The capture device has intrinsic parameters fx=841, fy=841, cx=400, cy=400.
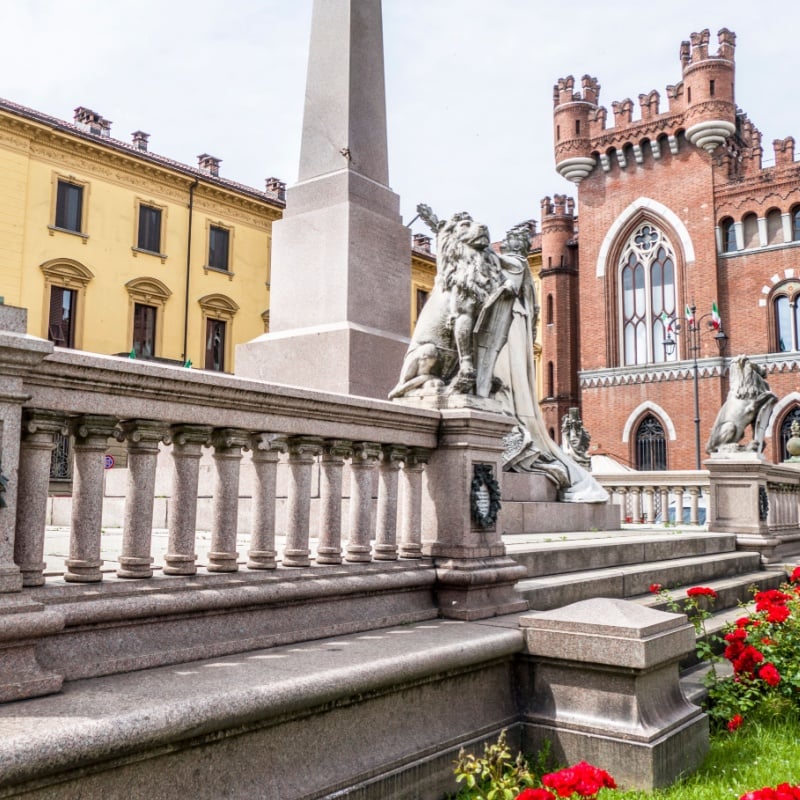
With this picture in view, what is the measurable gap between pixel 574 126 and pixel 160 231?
20.5m

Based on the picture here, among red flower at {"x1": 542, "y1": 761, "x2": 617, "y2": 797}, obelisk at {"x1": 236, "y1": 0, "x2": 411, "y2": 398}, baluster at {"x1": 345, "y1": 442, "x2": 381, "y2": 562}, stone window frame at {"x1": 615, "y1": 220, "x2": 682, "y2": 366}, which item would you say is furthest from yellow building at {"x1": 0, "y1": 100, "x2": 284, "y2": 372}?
red flower at {"x1": 542, "y1": 761, "x2": 617, "y2": 797}

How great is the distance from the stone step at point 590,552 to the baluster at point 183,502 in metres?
2.89

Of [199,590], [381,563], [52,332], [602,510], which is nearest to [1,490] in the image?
Result: [199,590]

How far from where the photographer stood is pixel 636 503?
15.4 m

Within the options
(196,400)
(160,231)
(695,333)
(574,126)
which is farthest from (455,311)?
(574,126)

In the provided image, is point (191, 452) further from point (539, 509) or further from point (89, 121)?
point (89, 121)

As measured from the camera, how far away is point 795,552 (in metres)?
12.2

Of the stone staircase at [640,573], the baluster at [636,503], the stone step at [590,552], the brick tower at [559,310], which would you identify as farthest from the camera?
the brick tower at [559,310]

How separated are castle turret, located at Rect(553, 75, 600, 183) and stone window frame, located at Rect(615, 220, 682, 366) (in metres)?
3.99

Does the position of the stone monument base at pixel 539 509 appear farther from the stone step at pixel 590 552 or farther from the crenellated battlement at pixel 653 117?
the crenellated battlement at pixel 653 117

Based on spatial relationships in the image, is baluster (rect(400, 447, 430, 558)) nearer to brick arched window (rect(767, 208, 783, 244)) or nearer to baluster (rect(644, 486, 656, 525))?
baluster (rect(644, 486, 656, 525))

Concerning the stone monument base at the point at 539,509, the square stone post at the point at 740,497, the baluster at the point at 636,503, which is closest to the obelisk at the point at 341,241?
the stone monument base at the point at 539,509

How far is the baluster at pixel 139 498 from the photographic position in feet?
11.7

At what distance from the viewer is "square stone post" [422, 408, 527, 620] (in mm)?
5109
